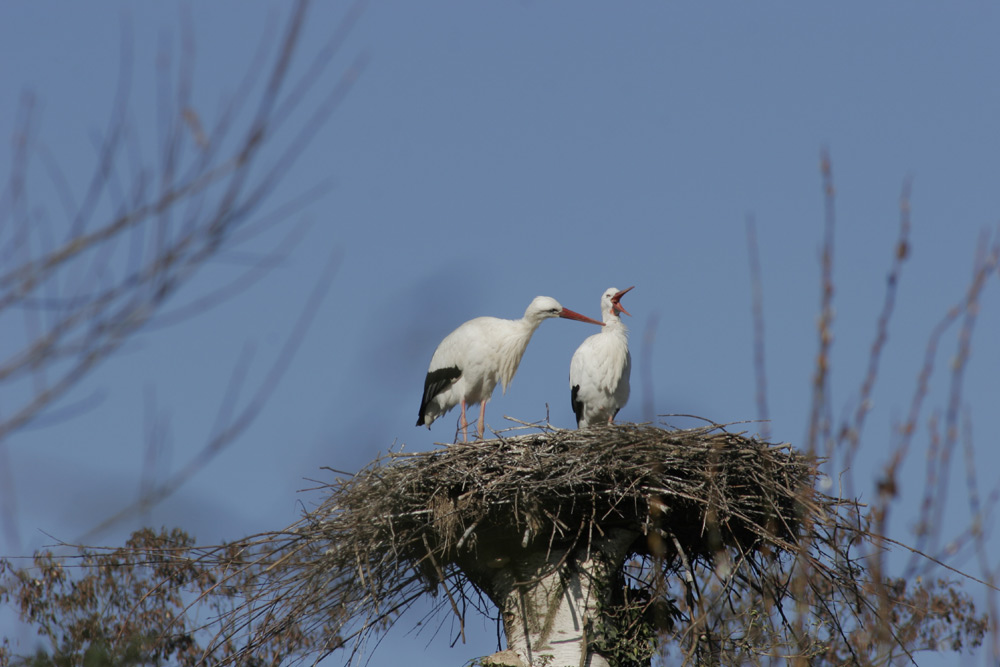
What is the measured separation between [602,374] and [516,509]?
315 centimetres

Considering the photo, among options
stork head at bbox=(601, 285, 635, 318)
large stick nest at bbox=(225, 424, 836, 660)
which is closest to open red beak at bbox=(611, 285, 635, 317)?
stork head at bbox=(601, 285, 635, 318)

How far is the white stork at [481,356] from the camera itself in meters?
10.6

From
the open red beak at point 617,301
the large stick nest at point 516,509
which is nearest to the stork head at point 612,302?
the open red beak at point 617,301

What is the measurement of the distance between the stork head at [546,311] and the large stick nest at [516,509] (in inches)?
123

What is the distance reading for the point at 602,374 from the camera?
397 inches

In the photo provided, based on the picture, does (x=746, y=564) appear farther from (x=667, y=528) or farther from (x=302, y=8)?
(x=302, y=8)

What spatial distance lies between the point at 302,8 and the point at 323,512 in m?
5.67

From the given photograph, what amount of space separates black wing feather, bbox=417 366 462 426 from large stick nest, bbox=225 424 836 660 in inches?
118

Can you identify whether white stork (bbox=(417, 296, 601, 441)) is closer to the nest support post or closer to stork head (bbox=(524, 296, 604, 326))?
stork head (bbox=(524, 296, 604, 326))

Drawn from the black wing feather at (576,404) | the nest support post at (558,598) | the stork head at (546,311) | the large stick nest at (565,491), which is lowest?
the nest support post at (558,598)

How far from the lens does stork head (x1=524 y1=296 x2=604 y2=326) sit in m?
10.7

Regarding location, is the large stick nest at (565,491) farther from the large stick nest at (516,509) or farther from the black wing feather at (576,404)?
the black wing feather at (576,404)

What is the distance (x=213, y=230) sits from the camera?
2.54 m

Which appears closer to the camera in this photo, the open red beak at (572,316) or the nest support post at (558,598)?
the nest support post at (558,598)
